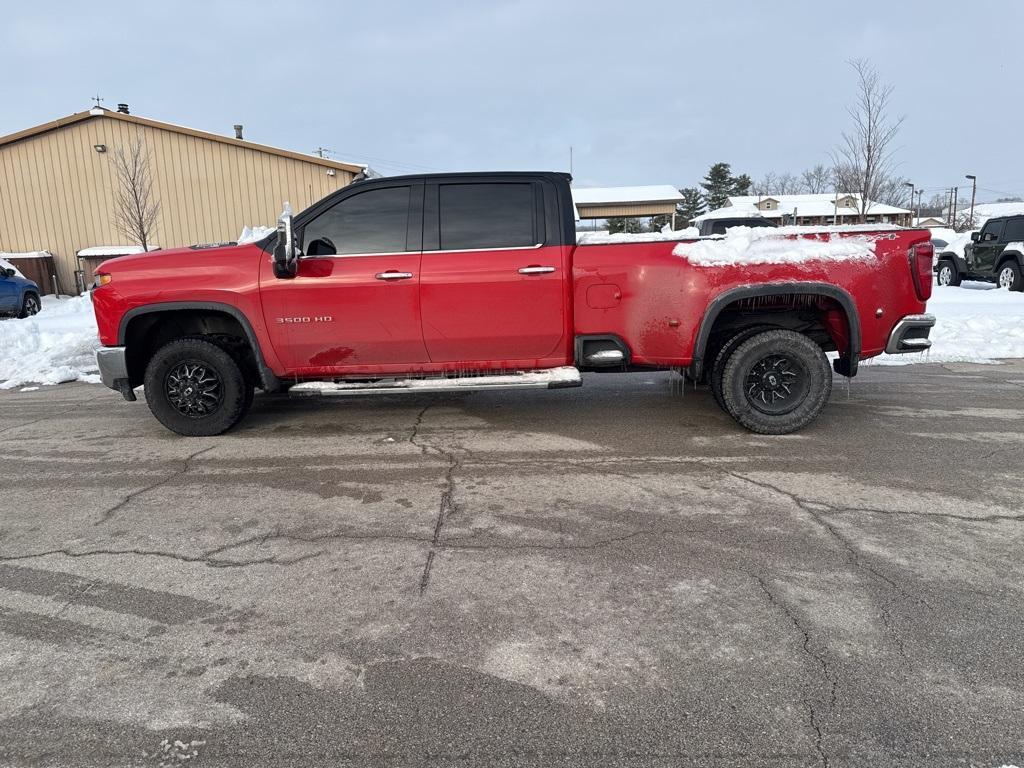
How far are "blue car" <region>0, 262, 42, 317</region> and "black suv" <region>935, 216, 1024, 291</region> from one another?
77.7 ft

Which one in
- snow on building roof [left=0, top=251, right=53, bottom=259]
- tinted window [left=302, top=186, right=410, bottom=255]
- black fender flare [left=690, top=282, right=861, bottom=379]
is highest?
Result: snow on building roof [left=0, top=251, right=53, bottom=259]

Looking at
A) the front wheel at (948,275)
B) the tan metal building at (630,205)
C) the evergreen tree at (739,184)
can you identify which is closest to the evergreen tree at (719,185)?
the evergreen tree at (739,184)

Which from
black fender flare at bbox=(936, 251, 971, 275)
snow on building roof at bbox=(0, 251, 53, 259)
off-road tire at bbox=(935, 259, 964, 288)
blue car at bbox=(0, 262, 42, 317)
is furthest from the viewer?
snow on building roof at bbox=(0, 251, 53, 259)

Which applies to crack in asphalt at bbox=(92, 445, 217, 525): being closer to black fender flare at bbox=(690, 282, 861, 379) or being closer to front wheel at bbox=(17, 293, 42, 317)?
black fender flare at bbox=(690, 282, 861, 379)

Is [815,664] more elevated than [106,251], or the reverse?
[106,251]

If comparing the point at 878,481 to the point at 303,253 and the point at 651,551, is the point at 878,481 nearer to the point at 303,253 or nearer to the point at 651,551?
the point at 651,551

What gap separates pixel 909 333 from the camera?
5.36 metres

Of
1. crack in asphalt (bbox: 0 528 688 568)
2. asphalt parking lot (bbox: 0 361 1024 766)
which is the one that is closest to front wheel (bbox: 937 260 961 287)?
asphalt parking lot (bbox: 0 361 1024 766)

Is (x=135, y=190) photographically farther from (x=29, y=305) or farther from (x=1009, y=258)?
(x=1009, y=258)

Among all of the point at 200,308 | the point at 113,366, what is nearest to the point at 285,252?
the point at 200,308

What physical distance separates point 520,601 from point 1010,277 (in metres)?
18.8

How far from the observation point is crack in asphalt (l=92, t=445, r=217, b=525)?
4109mm

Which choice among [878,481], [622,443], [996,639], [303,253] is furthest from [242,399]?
[996,639]

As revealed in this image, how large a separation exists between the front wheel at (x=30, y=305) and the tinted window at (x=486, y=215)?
1520 cm
